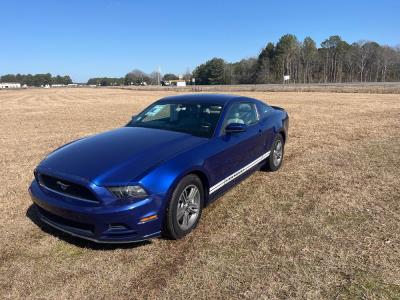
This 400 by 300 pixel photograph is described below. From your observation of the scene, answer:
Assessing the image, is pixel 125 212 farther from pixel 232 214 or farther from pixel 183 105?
pixel 183 105

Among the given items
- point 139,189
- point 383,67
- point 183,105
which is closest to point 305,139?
point 183,105

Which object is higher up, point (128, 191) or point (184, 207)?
point (128, 191)

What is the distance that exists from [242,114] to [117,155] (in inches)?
84.4

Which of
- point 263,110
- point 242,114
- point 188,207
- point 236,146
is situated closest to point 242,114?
point 242,114

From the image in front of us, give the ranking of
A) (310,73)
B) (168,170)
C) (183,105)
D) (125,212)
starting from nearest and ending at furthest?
(125,212) → (168,170) → (183,105) → (310,73)

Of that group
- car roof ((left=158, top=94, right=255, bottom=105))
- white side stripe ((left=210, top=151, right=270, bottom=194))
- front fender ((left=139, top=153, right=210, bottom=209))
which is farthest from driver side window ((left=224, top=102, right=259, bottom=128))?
front fender ((left=139, top=153, right=210, bottom=209))

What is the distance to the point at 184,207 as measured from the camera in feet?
11.9

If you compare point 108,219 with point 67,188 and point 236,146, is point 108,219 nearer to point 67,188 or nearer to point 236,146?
point 67,188

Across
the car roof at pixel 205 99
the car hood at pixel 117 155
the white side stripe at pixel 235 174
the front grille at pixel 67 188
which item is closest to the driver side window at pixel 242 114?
the car roof at pixel 205 99

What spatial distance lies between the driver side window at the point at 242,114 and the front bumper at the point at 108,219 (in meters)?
1.72

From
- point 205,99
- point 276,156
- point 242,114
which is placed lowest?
point 276,156

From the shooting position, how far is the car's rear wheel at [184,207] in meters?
3.41

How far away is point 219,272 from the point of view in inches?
122

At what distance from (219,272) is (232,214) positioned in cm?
130
